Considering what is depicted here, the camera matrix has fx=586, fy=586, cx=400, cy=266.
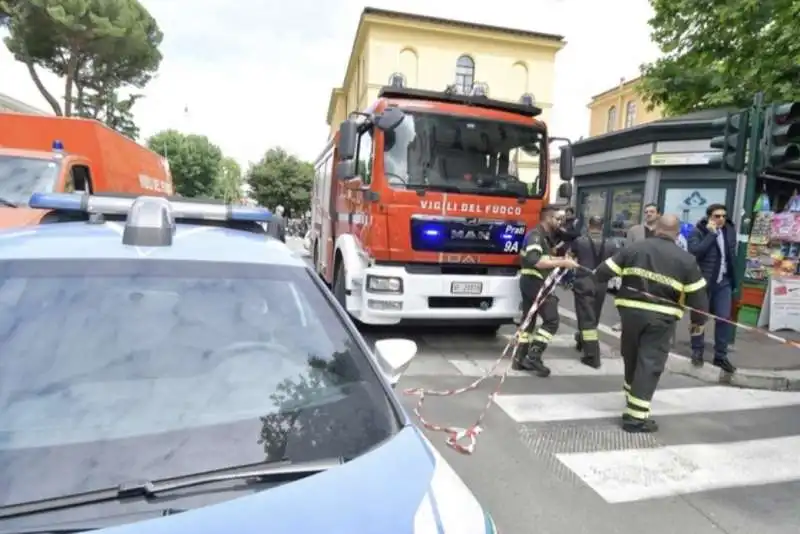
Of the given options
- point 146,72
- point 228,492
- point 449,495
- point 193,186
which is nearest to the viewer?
point 228,492

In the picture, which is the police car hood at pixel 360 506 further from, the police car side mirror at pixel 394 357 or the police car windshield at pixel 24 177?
the police car windshield at pixel 24 177

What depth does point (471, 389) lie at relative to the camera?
5914 mm

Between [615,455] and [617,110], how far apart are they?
123ft

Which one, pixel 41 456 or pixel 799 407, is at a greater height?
pixel 41 456

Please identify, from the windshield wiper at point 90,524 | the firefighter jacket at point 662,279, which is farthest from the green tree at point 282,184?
the windshield wiper at point 90,524

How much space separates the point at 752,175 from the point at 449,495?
7.01 metres

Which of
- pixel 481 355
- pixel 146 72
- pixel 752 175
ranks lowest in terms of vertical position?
pixel 481 355

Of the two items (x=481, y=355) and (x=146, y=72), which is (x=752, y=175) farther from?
(x=146, y=72)

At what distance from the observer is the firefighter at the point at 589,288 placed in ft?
22.7

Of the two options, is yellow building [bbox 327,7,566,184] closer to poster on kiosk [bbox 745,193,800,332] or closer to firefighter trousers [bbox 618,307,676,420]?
poster on kiosk [bbox 745,193,800,332]

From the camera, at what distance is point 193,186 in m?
52.8

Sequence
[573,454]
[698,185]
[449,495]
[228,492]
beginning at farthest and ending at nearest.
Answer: [698,185] < [573,454] < [449,495] < [228,492]

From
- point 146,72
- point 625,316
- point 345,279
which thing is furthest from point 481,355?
point 146,72

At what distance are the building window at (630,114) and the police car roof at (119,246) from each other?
37335mm
